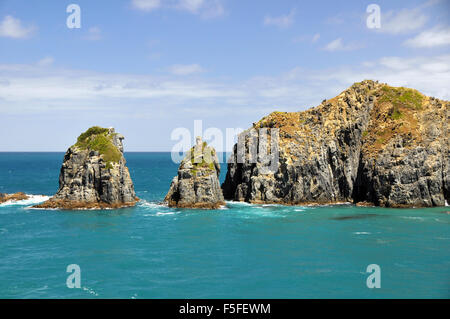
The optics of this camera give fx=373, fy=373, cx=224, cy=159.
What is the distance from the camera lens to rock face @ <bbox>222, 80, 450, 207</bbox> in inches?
3735

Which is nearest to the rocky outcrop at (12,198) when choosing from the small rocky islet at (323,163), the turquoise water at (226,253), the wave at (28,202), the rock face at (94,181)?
the small rocky islet at (323,163)

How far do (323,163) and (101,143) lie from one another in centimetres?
6198

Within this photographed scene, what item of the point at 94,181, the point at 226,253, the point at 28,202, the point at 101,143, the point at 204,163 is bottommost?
the point at 226,253

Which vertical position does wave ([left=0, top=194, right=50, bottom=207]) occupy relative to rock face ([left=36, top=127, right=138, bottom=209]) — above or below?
below

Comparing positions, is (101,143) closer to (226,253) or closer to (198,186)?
(198,186)

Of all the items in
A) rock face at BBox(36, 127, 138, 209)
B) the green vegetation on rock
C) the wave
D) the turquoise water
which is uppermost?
the green vegetation on rock

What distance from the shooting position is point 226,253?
56.0m

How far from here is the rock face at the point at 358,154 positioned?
94875mm

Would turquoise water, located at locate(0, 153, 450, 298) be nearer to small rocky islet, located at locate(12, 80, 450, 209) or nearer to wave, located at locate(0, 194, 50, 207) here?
small rocky islet, located at locate(12, 80, 450, 209)

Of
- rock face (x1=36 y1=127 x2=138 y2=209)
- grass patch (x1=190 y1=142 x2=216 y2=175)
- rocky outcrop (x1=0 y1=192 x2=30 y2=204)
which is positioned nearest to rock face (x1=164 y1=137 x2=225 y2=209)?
grass patch (x1=190 y1=142 x2=216 y2=175)

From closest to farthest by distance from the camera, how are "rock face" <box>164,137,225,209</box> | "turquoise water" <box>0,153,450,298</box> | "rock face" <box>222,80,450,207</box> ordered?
"turquoise water" <box>0,153,450,298</box> < "rock face" <box>222,80,450,207</box> < "rock face" <box>164,137,225,209</box>

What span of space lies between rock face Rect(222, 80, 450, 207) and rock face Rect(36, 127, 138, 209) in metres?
33.3

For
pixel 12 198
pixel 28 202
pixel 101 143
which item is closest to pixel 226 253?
pixel 101 143
